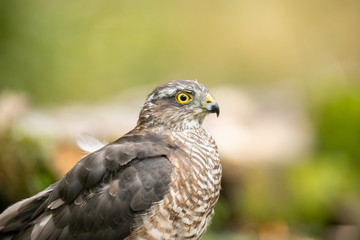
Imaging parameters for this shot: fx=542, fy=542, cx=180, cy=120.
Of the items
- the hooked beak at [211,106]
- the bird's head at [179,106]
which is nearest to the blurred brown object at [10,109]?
the bird's head at [179,106]

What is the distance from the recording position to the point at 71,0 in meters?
13.3

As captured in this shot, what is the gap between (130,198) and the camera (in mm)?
3531

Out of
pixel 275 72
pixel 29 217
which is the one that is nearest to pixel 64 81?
pixel 275 72

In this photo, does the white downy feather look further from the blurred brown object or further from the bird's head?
the blurred brown object

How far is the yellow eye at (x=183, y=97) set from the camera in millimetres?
4078

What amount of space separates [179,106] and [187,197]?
2.56ft

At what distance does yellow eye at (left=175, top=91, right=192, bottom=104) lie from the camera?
13.4ft

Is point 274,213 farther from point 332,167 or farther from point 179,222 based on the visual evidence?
point 179,222

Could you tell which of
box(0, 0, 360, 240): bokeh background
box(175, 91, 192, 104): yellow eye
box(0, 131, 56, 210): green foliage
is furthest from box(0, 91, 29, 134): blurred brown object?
box(175, 91, 192, 104): yellow eye

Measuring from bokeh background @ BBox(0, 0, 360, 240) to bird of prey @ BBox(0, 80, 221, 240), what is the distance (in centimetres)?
182

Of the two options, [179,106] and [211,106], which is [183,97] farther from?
[211,106]

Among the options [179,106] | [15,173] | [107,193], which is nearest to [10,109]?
[15,173]

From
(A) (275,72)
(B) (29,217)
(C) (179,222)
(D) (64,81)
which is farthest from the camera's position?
(A) (275,72)

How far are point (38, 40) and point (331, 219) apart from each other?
26.6 ft
